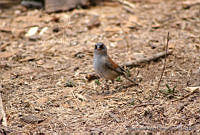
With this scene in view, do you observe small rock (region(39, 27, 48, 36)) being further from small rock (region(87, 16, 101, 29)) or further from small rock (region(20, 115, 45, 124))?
small rock (region(20, 115, 45, 124))

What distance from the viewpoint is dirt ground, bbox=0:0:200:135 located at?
554 cm

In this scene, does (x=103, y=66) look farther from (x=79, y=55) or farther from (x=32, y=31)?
(x=32, y=31)

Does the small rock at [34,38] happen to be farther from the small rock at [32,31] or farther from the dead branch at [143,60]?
the dead branch at [143,60]

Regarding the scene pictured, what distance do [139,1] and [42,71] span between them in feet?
16.5

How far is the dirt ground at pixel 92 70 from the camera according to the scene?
5.54 m

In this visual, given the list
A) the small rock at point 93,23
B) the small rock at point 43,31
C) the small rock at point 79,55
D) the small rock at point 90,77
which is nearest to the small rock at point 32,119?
the small rock at point 90,77

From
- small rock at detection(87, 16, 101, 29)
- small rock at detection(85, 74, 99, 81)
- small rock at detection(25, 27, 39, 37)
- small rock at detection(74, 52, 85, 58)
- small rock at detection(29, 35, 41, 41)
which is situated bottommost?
small rock at detection(85, 74, 99, 81)

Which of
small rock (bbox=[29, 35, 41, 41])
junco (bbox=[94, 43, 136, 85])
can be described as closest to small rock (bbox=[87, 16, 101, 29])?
small rock (bbox=[29, 35, 41, 41])

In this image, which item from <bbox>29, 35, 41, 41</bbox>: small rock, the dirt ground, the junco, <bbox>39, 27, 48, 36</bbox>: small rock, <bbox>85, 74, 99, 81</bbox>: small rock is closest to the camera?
the dirt ground

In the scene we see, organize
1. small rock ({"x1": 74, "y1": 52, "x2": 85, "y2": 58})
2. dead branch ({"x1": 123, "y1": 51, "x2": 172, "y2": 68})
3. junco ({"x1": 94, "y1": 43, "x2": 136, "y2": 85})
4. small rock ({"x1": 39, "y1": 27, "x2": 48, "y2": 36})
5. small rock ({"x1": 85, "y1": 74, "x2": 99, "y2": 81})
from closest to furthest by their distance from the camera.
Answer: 1. junco ({"x1": 94, "y1": 43, "x2": 136, "y2": 85})
2. small rock ({"x1": 85, "y1": 74, "x2": 99, "y2": 81})
3. dead branch ({"x1": 123, "y1": 51, "x2": 172, "y2": 68})
4. small rock ({"x1": 74, "y1": 52, "x2": 85, "y2": 58})
5. small rock ({"x1": 39, "y1": 27, "x2": 48, "y2": 36})

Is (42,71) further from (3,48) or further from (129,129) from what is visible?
(129,129)

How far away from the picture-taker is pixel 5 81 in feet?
23.3

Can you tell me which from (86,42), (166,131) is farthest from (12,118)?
(86,42)

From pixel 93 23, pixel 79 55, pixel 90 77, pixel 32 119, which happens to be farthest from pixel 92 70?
pixel 93 23
